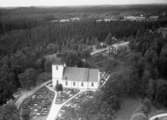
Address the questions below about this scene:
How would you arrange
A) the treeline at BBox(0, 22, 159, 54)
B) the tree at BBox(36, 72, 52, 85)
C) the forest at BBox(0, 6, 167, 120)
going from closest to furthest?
the forest at BBox(0, 6, 167, 120), the tree at BBox(36, 72, 52, 85), the treeline at BBox(0, 22, 159, 54)

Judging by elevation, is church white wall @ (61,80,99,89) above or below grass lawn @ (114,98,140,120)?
above

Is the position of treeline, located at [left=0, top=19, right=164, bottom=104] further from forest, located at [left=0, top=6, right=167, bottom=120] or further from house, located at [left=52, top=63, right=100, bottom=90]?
house, located at [left=52, top=63, right=100, bottom=90]

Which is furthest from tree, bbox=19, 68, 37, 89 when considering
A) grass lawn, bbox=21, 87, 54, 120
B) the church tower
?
the church tower

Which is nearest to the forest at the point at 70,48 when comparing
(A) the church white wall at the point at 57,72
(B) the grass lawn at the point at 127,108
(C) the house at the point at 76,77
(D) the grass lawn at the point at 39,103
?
(B) the grass lawn at the point at 127,108

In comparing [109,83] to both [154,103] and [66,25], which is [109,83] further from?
[66,25]

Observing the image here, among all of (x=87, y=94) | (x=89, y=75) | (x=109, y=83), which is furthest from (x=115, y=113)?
(x=89, y=75)

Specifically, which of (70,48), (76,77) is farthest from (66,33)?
(76,77)

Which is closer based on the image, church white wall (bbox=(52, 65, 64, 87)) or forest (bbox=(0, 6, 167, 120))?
forest (bbox=(0, 6, 167, 120))
